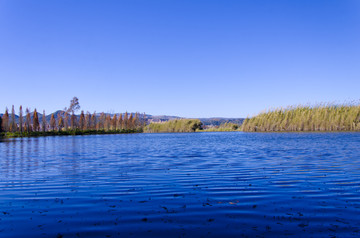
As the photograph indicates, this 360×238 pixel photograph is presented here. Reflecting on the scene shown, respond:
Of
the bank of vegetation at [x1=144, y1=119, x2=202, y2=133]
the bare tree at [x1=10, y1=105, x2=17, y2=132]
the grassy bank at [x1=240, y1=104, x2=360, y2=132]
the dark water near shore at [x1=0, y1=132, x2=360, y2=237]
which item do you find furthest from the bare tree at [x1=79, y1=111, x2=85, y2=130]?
the dark water near shore at [x1=0, y1=132, x2=360, y2=237]

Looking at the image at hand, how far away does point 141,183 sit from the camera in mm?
10500

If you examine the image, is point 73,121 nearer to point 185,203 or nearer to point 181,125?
point 181,125

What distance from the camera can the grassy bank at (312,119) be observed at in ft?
156

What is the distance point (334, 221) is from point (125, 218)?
4247mm

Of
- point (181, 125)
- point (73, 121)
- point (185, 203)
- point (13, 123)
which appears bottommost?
point (185, 203)

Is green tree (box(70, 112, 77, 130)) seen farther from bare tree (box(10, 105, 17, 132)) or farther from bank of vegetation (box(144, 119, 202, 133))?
bank of vegetation (box(144, 119, 202, 133))

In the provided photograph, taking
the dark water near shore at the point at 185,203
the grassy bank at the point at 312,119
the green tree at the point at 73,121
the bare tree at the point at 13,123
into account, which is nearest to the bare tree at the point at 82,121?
the green tree at the point at 73,121

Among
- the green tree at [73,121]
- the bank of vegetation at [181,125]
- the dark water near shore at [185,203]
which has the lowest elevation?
the dark water near shore at [185,203]

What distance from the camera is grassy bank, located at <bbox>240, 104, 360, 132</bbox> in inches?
1869

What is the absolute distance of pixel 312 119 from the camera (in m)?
50.4

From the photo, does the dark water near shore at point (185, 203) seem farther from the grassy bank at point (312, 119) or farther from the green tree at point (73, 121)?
the green tree at point (73, 121)

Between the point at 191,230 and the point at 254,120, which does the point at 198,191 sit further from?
the point at 254,120

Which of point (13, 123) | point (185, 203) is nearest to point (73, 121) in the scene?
point (13, 123)

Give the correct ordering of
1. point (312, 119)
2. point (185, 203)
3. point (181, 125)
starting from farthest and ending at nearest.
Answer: point (181, 125) → point (312, 119) → point (185, 203)
